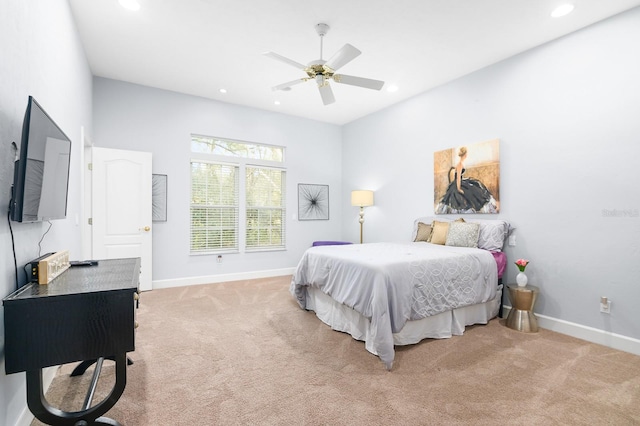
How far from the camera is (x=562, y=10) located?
2805 mm

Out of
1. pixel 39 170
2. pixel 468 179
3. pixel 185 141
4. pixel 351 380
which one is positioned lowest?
pixel 351 380

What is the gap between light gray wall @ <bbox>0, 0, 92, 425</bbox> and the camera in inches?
55.9

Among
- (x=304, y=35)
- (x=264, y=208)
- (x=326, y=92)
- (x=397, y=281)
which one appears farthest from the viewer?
(x=264, y=208)

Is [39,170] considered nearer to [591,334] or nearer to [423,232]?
Answer: [423,232]

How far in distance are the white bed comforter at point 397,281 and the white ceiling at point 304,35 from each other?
2.32 m

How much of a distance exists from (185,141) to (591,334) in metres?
5.72

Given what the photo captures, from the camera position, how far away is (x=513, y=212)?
360 cm

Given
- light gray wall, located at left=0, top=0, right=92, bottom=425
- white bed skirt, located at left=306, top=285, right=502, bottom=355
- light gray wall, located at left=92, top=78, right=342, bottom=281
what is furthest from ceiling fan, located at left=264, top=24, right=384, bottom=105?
light gray wall, located at left=92, top=78, right=342, bottom=281

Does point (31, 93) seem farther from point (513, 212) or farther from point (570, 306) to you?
point (570, 306)

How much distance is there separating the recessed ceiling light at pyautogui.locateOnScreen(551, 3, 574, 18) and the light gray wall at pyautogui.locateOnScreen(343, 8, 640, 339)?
431 millimetres

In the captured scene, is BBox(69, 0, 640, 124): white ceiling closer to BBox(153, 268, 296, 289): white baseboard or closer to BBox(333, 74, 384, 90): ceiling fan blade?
BBox(333, 74, 384, 90): ceiling fan blade

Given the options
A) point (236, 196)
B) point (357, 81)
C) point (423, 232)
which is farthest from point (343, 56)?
point (236, 196)

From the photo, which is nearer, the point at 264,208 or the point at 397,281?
the point at 397,281

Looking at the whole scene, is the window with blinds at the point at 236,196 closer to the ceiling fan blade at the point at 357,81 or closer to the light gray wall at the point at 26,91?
the light gray wall at the point at 26,91
